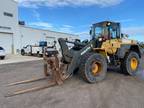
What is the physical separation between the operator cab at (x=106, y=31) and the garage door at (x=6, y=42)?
2314 centimetres

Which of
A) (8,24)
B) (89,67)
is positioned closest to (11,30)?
(8,24)

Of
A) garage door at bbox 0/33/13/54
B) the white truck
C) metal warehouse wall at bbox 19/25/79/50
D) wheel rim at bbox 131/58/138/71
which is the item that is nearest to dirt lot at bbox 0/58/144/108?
wheel rim at bbox 131/58/138/71

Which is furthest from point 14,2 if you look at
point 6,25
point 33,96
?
point 33,96

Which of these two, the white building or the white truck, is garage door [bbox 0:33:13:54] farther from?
the white truck

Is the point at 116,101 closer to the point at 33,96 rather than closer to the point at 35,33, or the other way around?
the point at 33,96

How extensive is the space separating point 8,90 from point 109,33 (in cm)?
532

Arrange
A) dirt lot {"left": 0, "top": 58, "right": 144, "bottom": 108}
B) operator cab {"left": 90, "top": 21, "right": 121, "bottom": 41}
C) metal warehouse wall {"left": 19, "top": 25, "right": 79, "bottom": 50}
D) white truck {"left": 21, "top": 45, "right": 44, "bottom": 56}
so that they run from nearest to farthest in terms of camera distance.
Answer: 1. dirt lot {"left": 0, "top": 58, "right": 144, "bottom": 108}
2. operator cab {"left": 90, "top": 21, "right": 121, "bottom": 41}
3. white truck {"left": 21, "top": 45, "right": 44, "bottom": 56}
4. metal warehouse wall {"left": 19, "top": 25, "right": 79, "bottom": 50}

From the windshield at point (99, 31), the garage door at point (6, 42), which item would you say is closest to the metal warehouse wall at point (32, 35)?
the garage door at point (6, 42)

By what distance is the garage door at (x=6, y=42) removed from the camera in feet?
102

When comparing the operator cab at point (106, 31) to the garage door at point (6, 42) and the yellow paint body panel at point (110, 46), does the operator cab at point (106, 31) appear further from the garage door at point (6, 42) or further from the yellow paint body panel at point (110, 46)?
the garage door at point (6, 42)

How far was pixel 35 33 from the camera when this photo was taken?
1613 inches

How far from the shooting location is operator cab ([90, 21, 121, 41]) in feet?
33.2

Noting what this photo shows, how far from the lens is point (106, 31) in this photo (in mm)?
10133

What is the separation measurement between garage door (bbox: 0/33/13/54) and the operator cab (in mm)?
23140
